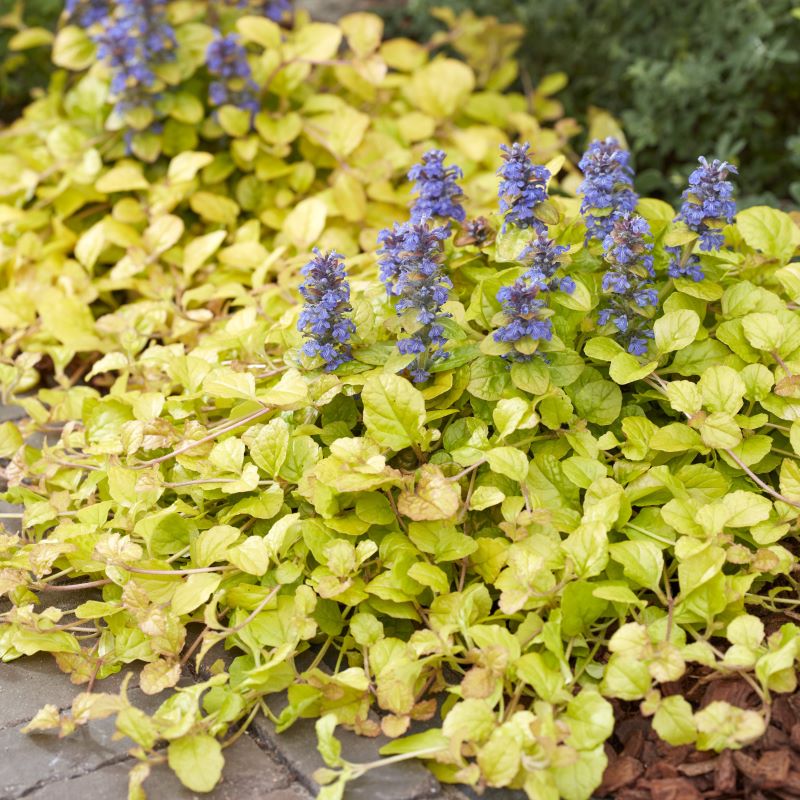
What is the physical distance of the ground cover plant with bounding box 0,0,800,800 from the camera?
5.32 feet

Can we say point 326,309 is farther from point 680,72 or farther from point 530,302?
point 680,72

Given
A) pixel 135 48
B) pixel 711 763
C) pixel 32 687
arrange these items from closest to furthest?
1. pixel 711 763
2. pixel 32 687
3. pixel 135 48

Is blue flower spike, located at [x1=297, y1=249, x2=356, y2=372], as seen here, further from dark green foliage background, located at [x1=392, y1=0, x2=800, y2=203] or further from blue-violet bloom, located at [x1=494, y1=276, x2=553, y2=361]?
dark green foliage background, located at [x1=392, y1=0, x2=800, y2=203]

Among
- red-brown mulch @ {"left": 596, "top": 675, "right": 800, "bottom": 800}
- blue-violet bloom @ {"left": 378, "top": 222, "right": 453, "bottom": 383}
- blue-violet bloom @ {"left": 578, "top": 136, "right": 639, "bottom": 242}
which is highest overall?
blue-violet bloom @ {"left": 578, "top": 136, "right": 639, "bottom": 242}

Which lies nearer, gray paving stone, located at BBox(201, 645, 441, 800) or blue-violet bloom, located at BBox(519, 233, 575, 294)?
gray paving stone, located at BBox(201, 645, 441, 800)

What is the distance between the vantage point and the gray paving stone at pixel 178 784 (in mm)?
1570

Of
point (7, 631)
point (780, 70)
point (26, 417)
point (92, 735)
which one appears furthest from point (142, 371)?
point (780, 70)

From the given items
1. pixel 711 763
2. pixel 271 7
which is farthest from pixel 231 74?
pixel 711 763

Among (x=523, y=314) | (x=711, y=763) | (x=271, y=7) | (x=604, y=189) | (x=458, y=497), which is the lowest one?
(x=711, y=763)

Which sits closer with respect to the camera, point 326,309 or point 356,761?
point 356,761

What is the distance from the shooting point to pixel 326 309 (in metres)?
1.92

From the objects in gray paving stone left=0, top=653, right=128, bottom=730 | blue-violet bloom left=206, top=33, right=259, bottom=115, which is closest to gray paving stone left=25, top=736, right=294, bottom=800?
gray paving stone left=0, top=653, right=128, bottom=730

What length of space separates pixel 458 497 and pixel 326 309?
Result: 47cm

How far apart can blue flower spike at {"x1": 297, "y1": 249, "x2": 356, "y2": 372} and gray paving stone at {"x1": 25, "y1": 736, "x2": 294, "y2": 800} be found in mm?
793
